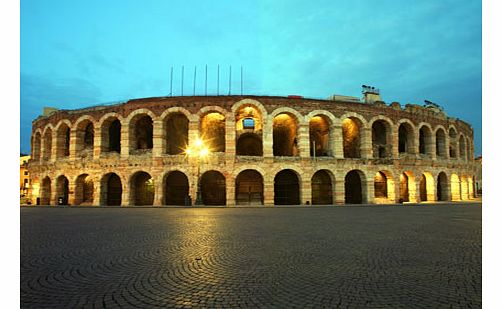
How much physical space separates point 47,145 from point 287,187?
83.1 feet

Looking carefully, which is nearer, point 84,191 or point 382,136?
point 84,191

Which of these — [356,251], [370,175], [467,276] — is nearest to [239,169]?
[370,175]

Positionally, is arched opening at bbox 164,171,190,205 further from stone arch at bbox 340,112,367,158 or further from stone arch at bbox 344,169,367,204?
stone arch at bbox 344,169,367,204

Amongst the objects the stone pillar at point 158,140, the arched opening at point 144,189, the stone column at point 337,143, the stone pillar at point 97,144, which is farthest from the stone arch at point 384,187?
the stone pillar at point 97,144

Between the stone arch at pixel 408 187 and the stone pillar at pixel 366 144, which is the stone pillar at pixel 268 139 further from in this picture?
the stone arch at pixel 408 187

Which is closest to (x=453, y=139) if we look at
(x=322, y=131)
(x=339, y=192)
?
(x=322, y=131)

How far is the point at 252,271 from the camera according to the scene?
14.1 ft

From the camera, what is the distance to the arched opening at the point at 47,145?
90.3 feet

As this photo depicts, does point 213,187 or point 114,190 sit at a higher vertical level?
point 213,187

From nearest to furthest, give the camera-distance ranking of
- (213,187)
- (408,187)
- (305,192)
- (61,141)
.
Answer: (305,192) < (213,187) < (408,187) < (61,141)

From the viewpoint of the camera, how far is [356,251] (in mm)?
5621

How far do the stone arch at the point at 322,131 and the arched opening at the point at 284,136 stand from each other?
6.61 feet

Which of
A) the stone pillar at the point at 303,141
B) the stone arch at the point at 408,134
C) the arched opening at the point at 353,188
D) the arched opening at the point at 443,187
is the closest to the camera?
the stone pillar at the point at 303,141

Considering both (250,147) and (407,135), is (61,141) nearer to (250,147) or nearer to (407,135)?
(250,147)
